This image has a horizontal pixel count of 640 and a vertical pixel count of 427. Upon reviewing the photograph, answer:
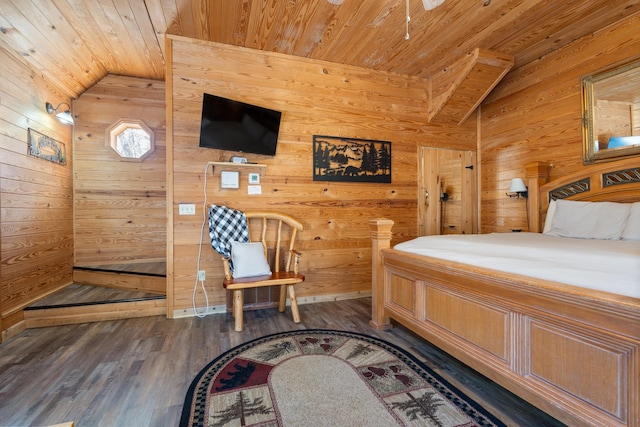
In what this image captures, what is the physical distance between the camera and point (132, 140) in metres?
3.81

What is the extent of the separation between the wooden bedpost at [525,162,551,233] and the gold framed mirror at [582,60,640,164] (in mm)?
368

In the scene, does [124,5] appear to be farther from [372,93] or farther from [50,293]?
[50,293]

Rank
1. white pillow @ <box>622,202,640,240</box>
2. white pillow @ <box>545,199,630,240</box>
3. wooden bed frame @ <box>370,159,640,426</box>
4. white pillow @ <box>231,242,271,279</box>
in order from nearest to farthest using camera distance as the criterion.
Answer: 1. wooden bed frame @ <box>370,159,640,426</box>
2. white pillow @ <box>622,202,640,240</box>
3. white pillow @ <box>545,199,630,240</box>
4. white pillow @ <box>231,242,271,279</box>

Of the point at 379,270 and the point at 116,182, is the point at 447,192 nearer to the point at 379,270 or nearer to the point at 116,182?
the point at 379,270

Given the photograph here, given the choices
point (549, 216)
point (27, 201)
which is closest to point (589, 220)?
point (549, 216)

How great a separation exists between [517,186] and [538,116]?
84 centimetres

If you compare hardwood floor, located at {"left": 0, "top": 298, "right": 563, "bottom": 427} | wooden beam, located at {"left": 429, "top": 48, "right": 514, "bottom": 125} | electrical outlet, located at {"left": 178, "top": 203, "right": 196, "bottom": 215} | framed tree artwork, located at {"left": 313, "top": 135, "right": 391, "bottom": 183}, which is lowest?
hardwood floor, located at {"left": 0, "top": 298, "right": 563, "bottom": 427}

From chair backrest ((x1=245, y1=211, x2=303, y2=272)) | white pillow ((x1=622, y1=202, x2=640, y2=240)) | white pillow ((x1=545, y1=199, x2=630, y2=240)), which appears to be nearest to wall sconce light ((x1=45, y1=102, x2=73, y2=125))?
chair backrest ((x1=245, y1=211, x2=303, y2=272))

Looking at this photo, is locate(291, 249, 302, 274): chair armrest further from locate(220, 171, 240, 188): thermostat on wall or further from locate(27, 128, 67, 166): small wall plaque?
locate(27, 128, 67, 166): small wall plaque

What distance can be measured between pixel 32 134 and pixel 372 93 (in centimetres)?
347

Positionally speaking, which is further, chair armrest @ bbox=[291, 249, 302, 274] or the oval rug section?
chair armrest @ bbox=[291, 249, 302, 274]

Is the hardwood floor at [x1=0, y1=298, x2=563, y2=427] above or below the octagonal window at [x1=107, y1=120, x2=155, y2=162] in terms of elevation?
below

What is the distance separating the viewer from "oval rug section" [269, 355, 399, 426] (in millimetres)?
1397

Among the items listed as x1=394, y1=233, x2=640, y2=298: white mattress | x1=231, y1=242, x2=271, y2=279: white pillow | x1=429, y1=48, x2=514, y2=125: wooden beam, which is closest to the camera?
x1=394, y1=233, x2=640, y2=298: white mattress
